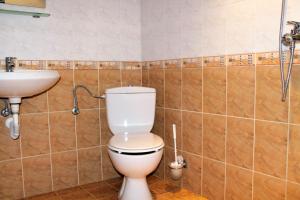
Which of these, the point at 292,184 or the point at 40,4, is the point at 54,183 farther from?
the point at 292,184

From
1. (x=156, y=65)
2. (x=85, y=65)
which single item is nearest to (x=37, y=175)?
(x=85, y=65)

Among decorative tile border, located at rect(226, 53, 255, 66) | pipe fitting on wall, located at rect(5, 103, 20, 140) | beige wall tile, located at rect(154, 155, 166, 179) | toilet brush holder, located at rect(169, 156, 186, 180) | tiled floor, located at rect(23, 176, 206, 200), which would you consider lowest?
tiled floor, located at rect(23, 176, 206, 200)

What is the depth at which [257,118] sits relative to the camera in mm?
1802

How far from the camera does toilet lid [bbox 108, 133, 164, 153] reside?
195 cm

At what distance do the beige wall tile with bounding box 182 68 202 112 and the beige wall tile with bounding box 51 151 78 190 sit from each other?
41.1 inches

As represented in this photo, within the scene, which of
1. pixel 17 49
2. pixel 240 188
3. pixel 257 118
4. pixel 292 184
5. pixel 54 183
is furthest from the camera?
pixel 54 183

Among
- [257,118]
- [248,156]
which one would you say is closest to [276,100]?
[257,118]

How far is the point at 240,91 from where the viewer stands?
6.20ft

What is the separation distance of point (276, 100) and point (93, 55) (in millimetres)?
1520

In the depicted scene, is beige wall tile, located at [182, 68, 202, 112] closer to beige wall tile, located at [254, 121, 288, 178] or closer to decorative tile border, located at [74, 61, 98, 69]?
beige wall tile, located at [254, 121, 288, 178]

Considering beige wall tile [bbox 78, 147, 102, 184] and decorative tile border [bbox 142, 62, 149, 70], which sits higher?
decorative tile border [bbox 142, 62, 149, 70]

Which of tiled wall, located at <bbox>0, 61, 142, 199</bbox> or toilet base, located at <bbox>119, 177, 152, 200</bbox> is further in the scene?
tiled wall, located at <bbox>0, 61, 142, 199</bbox>

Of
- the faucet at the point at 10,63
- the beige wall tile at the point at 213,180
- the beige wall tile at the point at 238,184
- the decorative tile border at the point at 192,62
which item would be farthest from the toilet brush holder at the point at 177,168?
the faucet at the point at 10,63

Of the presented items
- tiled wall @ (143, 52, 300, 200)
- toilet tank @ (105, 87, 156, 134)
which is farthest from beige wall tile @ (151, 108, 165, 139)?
toilet tank @ (105, 87, 156, 134)
